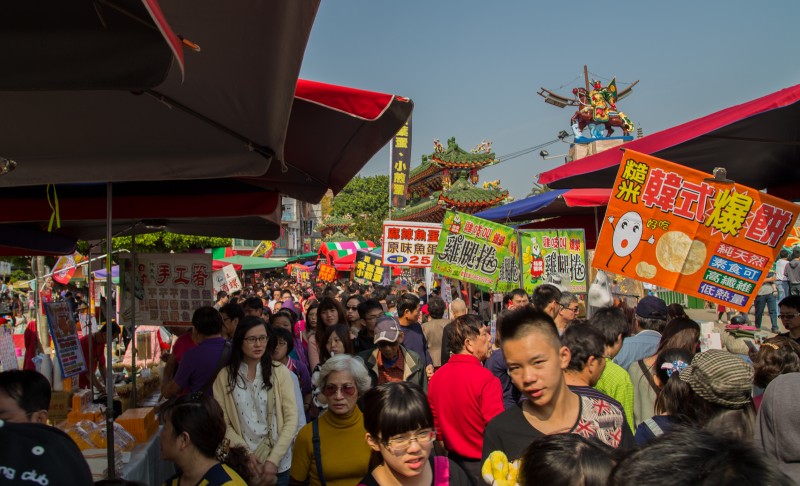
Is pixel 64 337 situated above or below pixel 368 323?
below

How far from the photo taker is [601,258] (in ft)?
Result: 16.0

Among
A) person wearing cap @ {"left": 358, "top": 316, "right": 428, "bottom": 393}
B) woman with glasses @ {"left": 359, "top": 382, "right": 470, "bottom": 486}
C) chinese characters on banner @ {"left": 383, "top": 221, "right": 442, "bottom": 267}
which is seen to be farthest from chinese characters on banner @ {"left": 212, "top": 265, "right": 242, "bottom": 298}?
woman with glasses @ {"left": 359, "top": 382, "right": 470, "bottom": 486}

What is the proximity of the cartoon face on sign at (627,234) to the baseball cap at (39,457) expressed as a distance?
13.3ft

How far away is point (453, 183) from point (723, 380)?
1261 inches

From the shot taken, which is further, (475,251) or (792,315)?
(475,251)

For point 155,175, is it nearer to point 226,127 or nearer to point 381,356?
point 226,127

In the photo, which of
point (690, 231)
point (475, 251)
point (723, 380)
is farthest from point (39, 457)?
point (475, 251)

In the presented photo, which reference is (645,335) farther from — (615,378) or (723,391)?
(723,391)

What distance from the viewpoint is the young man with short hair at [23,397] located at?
2.75 metres

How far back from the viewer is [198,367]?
4.72 m

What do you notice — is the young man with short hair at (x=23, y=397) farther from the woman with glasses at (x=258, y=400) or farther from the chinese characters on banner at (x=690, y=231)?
the chinese characters on banner at (x=690, y=231)

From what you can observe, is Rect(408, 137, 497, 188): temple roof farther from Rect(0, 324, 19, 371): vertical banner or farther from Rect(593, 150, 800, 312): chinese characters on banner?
A: Rect(593, 150, 800, 312): chinese characters on banner

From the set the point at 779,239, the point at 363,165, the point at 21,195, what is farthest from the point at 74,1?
the point at 779,239

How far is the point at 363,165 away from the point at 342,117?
2.92 ft
